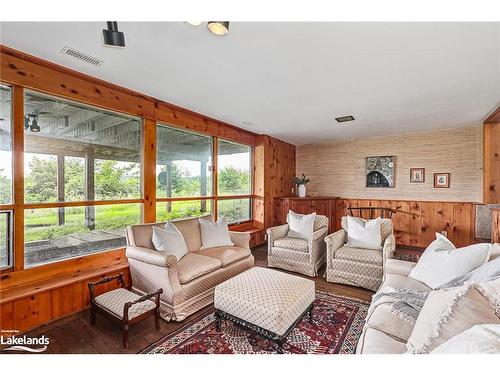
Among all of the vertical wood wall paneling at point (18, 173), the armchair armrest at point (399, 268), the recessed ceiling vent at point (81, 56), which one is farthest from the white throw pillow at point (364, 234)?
the vertical wood wall paneling at point (18, 173)

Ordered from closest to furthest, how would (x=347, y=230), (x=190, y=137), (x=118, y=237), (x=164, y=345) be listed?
(x=164, y=345)
(x=118, y=237)
(x=347, y=230)
(x=190, y=137)

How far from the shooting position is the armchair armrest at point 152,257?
2.17m

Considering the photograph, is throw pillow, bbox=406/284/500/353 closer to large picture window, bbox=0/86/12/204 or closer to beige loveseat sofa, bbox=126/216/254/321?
beige loveseat sofa, bbox=126/216/254/321

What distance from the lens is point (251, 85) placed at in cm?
260

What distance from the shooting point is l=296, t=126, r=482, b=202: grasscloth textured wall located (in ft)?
14.3

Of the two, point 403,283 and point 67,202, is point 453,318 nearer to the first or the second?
point 403,283

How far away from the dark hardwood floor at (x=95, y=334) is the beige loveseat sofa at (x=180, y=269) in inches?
6.1

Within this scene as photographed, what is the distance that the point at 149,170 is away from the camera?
3105mm

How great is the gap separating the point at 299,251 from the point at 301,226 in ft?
1.39

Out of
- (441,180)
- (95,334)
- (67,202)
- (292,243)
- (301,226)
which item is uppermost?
(441,180)

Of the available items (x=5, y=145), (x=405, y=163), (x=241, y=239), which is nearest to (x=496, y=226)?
(x=405, y=163)
